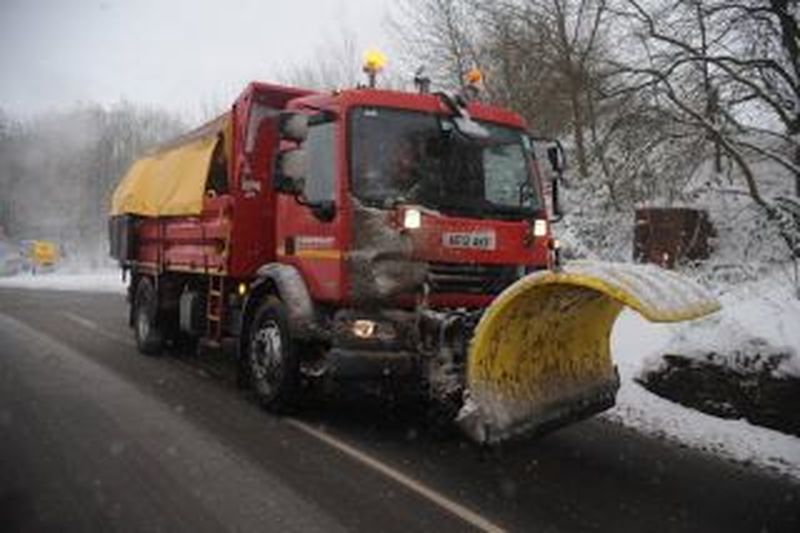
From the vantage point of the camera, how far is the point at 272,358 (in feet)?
28.0

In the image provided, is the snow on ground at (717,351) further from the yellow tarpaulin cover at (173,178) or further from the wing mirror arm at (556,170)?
the yellow tarpaulin cover at (173,178)

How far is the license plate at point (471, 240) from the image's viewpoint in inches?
304

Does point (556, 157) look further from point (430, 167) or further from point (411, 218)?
point (411, 218)

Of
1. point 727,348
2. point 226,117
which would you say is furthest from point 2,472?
point 727,348

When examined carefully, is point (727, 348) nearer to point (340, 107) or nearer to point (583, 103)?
point (340, 107)

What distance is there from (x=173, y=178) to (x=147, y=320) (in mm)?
2002

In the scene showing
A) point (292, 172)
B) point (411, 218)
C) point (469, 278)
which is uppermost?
point (292, 172)

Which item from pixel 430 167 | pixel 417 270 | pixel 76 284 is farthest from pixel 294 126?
pixel 76 284

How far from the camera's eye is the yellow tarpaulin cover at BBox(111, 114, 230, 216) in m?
10.5

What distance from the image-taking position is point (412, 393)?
29.2 ft

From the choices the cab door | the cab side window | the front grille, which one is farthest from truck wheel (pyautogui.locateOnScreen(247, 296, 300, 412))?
the front grille

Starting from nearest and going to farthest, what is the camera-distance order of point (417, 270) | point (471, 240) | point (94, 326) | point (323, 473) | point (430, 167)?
1. point (323, 473)
2. point (417, 270)
3. point (471, 240)
4. point (430, 167)
5. point (94, 326)

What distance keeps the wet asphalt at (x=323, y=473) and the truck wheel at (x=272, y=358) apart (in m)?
0.20

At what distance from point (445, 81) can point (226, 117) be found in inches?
647
